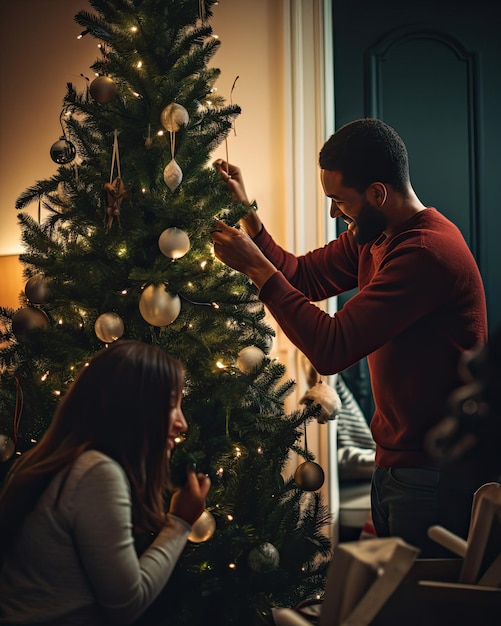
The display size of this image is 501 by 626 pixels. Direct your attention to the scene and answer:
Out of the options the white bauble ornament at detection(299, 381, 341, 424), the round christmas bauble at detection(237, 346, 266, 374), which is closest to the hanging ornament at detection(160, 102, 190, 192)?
the round christmas bauble at detection(237, 346, 266, 374)

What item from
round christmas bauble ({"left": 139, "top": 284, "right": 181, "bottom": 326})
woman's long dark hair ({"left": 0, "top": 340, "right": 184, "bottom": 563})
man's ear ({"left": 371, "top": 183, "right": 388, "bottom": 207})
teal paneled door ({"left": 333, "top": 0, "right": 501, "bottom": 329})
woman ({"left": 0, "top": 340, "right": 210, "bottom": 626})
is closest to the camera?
woman ({"left": 0, "top": 340, "right": 210, "bottom": 626})

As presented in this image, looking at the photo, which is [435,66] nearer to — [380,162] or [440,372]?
[380,162]

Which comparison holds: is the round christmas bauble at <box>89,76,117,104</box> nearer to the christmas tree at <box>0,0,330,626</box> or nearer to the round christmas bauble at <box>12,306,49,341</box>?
the christmas tree at <box>0,0,330,626</box>

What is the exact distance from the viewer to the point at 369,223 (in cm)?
203

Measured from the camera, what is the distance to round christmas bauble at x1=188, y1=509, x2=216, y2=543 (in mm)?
1803

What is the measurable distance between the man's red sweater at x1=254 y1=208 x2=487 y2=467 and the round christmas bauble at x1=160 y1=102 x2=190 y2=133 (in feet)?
1.44

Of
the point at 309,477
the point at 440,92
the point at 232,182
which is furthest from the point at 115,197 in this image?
the point at 440,92

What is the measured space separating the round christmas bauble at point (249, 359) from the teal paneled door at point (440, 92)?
5.24ft

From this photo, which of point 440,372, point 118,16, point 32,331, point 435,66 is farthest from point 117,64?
point 435,66

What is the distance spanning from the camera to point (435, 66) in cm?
326

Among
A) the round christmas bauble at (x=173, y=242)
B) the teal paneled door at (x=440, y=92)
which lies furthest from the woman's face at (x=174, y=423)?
the teal paneled door at (x=440, y=92)

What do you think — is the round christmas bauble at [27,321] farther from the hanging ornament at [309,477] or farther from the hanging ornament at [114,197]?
the hanging ornament at [309,477]

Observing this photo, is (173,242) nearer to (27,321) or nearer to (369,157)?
(27,321)

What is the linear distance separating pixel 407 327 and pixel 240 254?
45 cm
